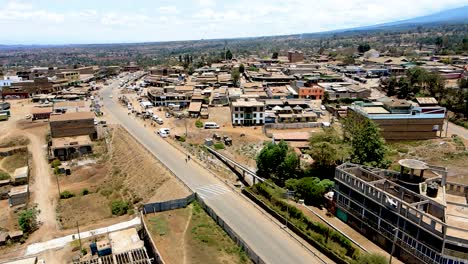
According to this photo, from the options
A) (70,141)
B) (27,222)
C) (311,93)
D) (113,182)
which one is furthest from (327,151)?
(311,93)

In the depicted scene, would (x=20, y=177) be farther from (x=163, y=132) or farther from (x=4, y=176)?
(x=163, y=132)

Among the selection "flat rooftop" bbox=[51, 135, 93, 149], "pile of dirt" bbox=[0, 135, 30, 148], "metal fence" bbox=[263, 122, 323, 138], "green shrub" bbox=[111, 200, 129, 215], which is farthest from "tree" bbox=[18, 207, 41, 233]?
"metal fence" bbox=[263, 122, 323, 138]

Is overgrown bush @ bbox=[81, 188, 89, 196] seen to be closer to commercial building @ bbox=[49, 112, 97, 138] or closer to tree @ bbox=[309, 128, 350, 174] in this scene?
commercial building @ bbox=[49, 112, 97, 138]

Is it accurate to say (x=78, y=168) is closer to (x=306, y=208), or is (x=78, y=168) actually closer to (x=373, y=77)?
(x=306, y=208)

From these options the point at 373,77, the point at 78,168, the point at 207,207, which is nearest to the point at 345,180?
the point at 207,207

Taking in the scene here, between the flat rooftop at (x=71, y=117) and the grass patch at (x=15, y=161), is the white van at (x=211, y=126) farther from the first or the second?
the grass patch at (x=15, y=161)

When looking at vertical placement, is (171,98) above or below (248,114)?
above
